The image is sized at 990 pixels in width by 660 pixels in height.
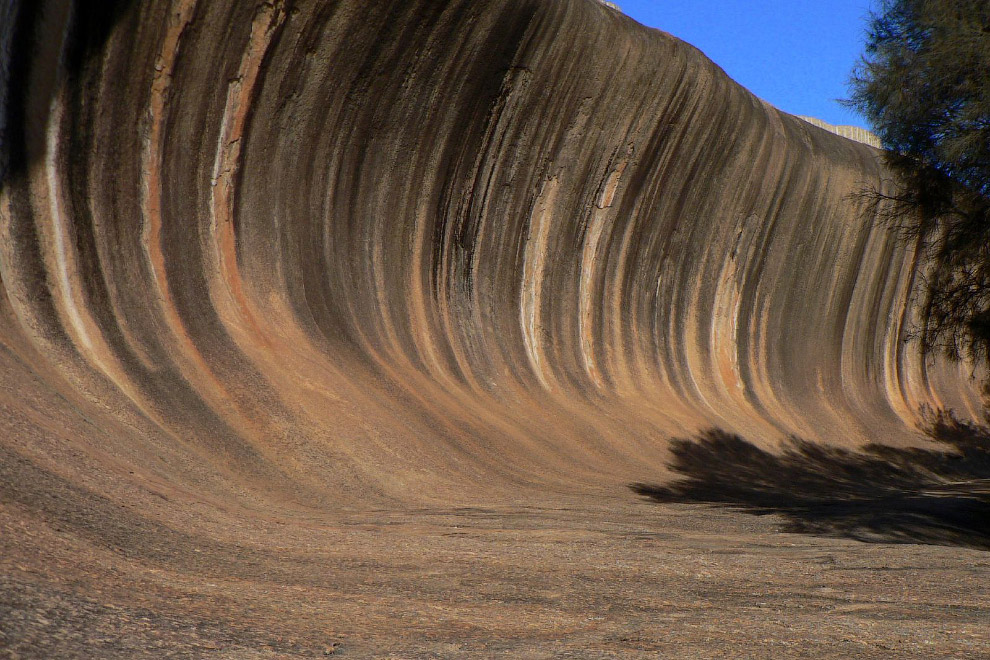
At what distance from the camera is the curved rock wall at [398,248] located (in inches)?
285

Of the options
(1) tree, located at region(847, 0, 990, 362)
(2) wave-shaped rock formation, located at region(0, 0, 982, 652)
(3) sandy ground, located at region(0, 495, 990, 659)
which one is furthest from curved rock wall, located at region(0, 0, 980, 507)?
(1) tree, located at region(847, 0, 990, 362)

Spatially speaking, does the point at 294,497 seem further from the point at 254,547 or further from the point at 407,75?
the point at 407,75

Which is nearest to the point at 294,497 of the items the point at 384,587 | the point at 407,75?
the point at 384,587

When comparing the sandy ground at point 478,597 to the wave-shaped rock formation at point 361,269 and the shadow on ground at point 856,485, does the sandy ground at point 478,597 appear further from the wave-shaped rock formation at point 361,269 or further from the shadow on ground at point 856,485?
the shadow on ground at point 856,485

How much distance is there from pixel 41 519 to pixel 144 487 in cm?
125

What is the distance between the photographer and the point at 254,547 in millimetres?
4660

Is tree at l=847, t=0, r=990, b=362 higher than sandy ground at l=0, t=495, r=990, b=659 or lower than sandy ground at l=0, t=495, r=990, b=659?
higher

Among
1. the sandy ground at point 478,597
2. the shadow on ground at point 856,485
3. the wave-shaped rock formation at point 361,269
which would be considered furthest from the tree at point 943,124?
the sandy ground at point 478,597

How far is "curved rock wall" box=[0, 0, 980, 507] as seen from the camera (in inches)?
285

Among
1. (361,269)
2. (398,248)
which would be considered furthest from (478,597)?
(398,248)

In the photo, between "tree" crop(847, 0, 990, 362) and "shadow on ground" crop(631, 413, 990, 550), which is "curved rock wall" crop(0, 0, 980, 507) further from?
"tree" crop(847, 0, 990, 362)

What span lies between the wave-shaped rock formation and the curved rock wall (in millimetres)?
34

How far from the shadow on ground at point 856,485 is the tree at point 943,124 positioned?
200 cm

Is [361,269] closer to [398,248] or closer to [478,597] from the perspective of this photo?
[398,248]
